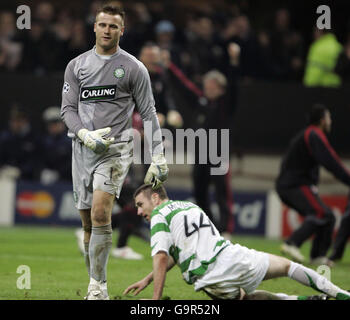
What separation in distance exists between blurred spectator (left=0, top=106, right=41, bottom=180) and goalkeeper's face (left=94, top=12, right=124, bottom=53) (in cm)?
841

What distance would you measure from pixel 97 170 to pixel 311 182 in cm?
483

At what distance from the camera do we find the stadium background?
15500mm

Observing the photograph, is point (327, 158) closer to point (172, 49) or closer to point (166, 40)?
point (166, 40)

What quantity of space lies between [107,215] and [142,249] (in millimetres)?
5184

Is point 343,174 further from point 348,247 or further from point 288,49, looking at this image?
point 288,49

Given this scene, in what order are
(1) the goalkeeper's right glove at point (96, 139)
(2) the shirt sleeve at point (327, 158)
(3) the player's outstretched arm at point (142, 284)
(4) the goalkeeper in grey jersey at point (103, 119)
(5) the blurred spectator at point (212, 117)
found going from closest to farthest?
(3) the player's outstretched arm at point (142, 284) < (1) the goalkeeper's right glove at point (96, 139) < (4) the goalkeeper in grey jersey at point (103, 119) < (2) the shirt sleeve at point (327, 158) < (5) the blurred spectator at point (212, 117)

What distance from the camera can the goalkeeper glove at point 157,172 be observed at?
24.0 ft

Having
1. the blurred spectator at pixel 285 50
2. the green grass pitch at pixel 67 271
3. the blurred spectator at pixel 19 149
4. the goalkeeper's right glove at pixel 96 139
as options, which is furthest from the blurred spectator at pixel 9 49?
the goalkeeper's right glove at pixel 96 139

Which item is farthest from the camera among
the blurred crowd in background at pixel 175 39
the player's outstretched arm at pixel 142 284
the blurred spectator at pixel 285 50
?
the blurred spectator at pixel 285 50

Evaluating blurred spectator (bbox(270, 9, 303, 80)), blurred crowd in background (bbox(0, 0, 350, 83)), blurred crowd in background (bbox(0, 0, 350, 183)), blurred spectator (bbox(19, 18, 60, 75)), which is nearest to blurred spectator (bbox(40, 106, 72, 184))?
blurred crowd in background (bbox(0, 0, 350, 183))

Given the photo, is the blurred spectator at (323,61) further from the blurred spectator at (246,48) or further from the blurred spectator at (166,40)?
the blurred spectator at (166,40)

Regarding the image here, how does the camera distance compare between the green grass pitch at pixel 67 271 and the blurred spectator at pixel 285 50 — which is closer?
the green grass pitch at pixel 67 271
